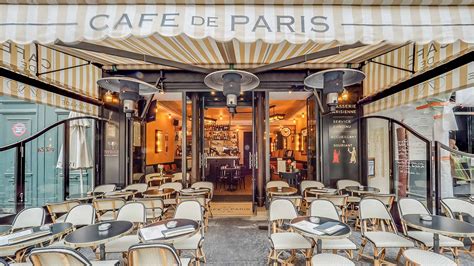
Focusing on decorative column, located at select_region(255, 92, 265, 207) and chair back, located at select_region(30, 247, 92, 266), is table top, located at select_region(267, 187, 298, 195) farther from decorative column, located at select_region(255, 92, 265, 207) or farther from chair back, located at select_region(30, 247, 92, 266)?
chair back, located at select_region(30, 247, 92, 266)

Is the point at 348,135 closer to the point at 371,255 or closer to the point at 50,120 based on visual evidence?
the point at 371,255

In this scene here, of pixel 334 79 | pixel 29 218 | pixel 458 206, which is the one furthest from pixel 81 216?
pixel 458 206

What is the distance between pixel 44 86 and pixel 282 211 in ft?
13.9

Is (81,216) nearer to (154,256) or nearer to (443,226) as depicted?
(154,256)

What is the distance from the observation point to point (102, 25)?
1.90 m

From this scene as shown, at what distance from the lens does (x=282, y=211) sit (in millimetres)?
3381

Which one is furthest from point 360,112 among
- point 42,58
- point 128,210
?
point 42,58

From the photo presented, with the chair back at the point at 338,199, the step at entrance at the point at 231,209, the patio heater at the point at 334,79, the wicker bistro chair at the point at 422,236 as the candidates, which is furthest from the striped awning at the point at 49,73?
the wicker bistro chair at the point at 422,236

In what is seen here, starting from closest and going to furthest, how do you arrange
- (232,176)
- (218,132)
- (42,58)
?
(42,58) → (232,176) → (218,132)

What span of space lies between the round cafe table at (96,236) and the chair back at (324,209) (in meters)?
2.50

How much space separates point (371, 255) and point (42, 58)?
5.95 meters

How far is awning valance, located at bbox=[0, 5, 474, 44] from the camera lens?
190 centimetres

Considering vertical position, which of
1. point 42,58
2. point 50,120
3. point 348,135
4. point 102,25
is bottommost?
point 348,135

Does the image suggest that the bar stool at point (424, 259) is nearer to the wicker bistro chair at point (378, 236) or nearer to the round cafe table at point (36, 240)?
the wicker bistro chair at point (378, 236)
